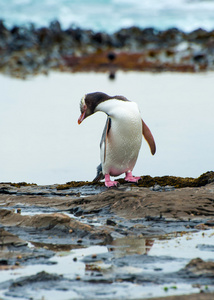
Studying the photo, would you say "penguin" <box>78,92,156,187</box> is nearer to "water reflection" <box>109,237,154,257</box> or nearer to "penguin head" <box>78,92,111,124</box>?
"penguin head" <box>78,92,111,124</box>

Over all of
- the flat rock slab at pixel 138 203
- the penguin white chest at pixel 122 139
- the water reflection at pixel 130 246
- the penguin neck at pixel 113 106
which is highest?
the penguin neck at pixel 113 106

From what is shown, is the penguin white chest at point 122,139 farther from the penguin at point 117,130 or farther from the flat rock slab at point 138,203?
the flat rock slab at point 138,203

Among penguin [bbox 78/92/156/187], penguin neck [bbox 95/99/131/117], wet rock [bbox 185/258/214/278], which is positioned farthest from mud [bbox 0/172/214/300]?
penguin neck [bbox 95/99/131/117]

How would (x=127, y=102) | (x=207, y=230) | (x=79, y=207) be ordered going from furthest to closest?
(x=127, y=102), (x=79, y=207), (x=207, y=230)

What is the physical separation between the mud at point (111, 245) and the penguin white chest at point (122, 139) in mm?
512

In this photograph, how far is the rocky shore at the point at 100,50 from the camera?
36906mm

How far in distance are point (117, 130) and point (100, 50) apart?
38.7m

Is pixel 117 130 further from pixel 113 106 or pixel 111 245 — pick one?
pixel 111 245

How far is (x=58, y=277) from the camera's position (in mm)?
4461

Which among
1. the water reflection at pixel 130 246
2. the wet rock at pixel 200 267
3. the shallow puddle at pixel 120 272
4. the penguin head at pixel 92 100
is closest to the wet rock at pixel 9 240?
the shallow puddle at pixel 120 272

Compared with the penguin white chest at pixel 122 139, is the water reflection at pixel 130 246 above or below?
below

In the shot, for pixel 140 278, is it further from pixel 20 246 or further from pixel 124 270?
pixel 20 246

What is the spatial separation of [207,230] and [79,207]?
1.84m

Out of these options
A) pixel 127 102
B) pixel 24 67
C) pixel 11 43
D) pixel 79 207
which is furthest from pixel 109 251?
pixel 11 43
